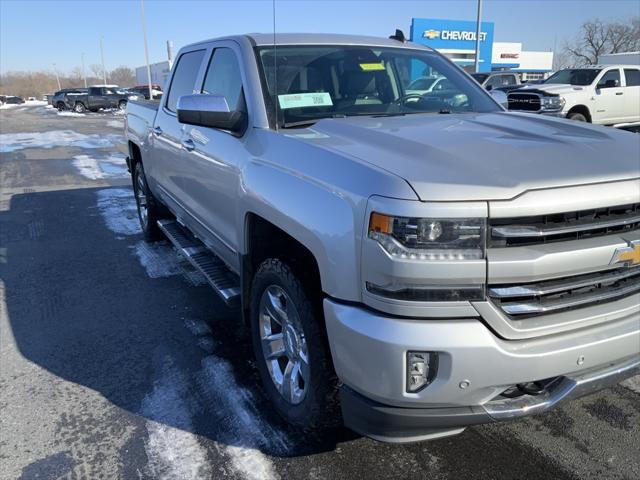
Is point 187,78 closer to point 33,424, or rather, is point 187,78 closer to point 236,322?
point 236,322

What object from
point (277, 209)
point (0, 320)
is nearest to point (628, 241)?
point (277, 209)

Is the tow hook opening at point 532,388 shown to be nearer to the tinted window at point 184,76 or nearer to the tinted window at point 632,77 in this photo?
the tinted window at point 184,76

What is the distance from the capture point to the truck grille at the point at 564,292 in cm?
197

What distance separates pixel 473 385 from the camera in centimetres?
195

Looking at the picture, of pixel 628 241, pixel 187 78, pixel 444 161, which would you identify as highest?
pixel 187 78

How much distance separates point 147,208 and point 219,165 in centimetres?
303

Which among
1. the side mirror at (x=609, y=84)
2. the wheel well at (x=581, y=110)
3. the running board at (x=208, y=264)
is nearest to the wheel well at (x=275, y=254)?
the running board at (x=208, y=264)

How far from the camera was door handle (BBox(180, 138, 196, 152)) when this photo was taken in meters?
3.90

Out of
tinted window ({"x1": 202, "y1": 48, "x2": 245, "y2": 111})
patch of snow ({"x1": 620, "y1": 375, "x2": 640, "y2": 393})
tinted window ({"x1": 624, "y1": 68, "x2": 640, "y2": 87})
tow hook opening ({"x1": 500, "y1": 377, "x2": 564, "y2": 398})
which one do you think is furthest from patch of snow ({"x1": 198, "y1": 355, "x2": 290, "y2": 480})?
tinted window ({"x1": 624, "y1": 68, "x2": 640, "y2": 87})

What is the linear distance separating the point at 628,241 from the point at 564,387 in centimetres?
64

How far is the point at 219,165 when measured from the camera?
132 inches

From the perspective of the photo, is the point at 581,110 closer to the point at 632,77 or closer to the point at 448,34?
the point at 632,77

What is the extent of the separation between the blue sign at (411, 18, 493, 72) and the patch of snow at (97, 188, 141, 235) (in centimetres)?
3835

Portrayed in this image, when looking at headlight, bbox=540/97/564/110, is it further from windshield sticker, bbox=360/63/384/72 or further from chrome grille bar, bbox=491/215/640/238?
chrome grille bar, bbox=491/215/640/238
